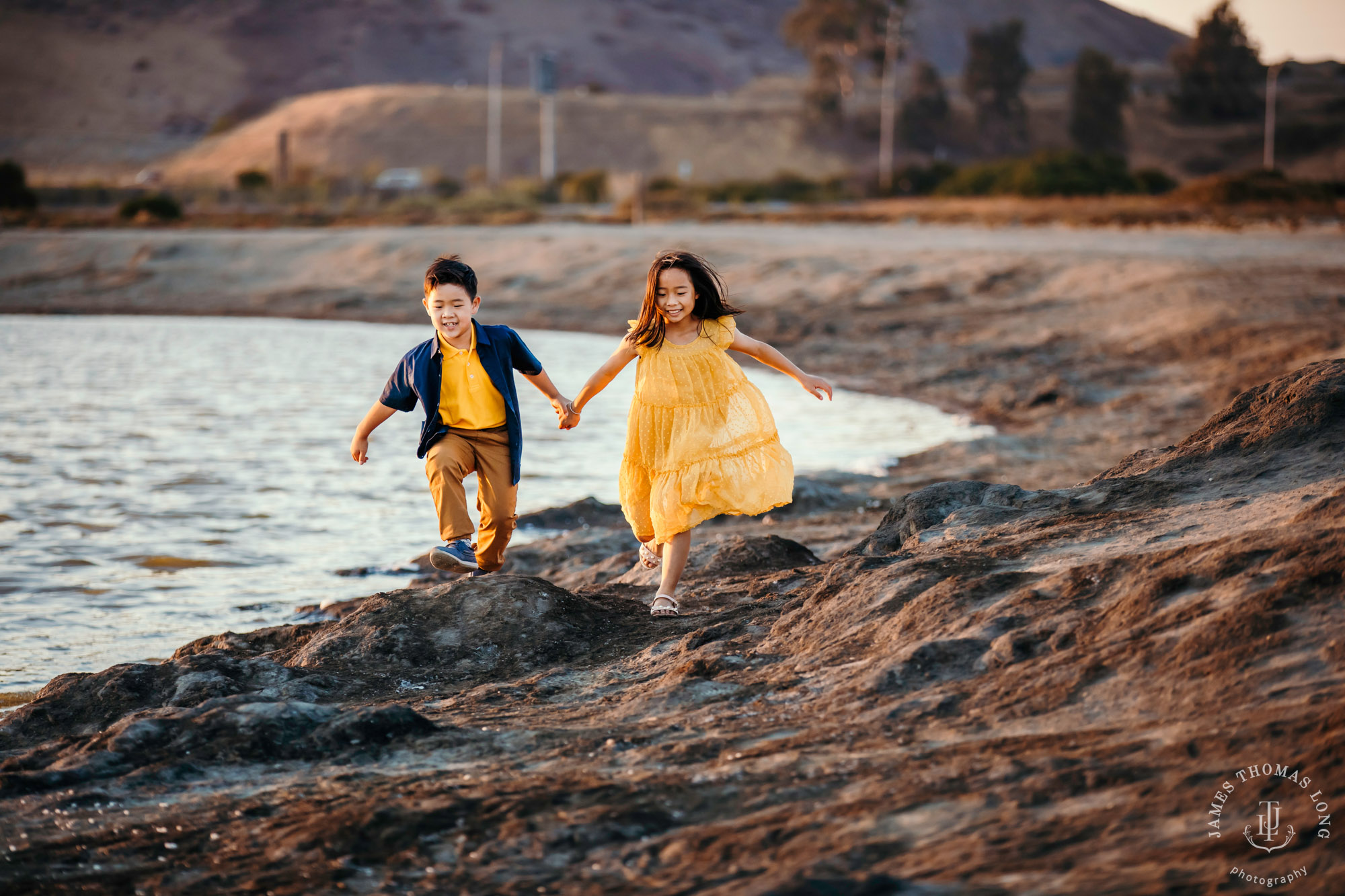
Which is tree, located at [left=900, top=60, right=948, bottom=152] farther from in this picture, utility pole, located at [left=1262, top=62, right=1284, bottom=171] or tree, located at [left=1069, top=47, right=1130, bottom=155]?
utility pole, located at [left=1262, top=62, right=1284, bottom=171]

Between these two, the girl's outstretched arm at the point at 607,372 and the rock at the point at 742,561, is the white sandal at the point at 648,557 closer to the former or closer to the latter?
the rock at the point at 742,561

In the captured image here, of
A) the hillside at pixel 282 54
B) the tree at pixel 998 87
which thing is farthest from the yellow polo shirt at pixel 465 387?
the hillside at pixel 282 54

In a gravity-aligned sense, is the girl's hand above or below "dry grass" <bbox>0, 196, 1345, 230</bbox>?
below

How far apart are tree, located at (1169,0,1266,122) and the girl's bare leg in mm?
70406

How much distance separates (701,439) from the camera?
4.34 metres

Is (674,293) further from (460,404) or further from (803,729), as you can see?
(803,729)

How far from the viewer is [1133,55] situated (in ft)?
489

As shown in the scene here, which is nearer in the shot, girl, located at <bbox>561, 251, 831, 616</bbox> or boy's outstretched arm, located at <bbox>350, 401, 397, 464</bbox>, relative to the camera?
girl, located at <bbox>561, 251, 831, 616</bbox>

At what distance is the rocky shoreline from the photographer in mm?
2230

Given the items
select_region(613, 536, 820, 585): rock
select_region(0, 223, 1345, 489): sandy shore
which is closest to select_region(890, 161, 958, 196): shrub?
select_region(0, 223, 1345, 489): sandy shore

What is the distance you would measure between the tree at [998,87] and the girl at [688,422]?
6818 cm

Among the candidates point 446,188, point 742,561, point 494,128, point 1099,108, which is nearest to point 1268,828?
point 742,561

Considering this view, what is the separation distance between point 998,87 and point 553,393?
68.4m

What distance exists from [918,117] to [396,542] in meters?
66.8
